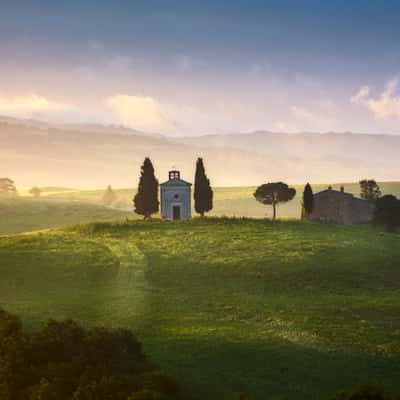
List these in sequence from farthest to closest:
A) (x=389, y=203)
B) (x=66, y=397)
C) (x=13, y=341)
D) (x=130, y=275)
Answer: (x=389, y=203) < (x=130, y=275) < (x=13, y=341) < (x=66, y=397)

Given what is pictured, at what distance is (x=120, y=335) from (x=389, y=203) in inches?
2668

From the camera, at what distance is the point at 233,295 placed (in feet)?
142

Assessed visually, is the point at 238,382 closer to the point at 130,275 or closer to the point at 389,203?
the point at 130,275

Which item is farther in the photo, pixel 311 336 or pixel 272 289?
pixel 272 289

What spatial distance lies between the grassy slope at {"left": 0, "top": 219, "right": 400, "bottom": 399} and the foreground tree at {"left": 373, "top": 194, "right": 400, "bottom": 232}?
920 centimetres

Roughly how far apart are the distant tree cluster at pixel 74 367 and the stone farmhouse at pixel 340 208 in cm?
7714

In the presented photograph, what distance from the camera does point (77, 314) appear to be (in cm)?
3728

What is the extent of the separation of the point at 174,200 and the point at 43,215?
53.5 metres

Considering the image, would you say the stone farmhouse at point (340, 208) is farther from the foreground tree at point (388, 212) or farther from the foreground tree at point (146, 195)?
the foreground tree at point (146, 195)

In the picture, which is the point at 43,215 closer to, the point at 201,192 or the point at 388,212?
the point at 201,192

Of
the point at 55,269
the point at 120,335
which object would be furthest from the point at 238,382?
the point at 55,269

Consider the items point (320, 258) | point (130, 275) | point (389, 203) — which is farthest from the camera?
point (389, 203)

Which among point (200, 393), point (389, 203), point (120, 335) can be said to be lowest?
point (200, 393)

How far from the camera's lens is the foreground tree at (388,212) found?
84562mm
